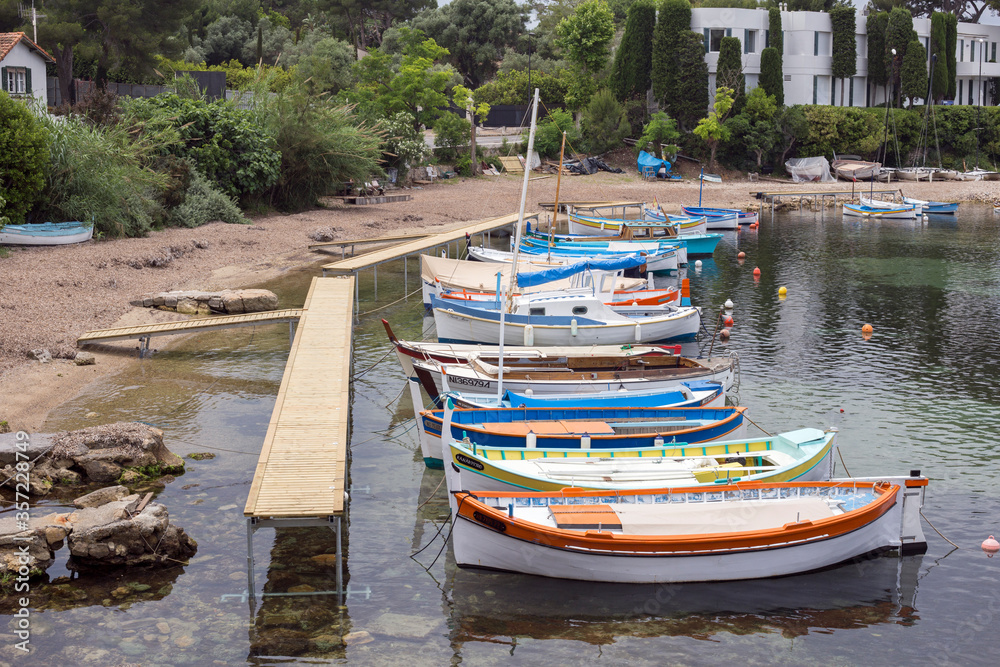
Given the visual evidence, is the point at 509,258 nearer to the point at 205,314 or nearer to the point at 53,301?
the point at 205,314

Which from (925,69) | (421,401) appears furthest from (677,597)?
(925,69)

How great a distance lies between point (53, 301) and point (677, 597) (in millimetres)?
23290

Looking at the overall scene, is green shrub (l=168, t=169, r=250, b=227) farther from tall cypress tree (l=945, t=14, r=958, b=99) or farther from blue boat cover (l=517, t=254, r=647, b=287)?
tall cypress tree (l=945, t=14, r=958, b=99)

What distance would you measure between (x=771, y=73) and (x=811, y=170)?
9.36m

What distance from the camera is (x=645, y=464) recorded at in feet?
53.6

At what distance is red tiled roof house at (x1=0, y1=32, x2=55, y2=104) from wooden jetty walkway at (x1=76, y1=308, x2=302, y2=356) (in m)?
28.2

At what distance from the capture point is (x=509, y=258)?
37750 mm

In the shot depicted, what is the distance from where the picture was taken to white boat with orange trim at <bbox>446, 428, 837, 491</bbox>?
1552 cm

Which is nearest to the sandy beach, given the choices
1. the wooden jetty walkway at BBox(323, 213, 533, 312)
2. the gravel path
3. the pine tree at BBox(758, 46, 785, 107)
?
the gravel path

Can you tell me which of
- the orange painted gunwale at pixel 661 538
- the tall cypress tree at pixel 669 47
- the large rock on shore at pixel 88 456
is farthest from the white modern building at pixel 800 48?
the orange painted gunwale at pixel 661 538

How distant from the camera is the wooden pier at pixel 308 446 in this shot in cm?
1327

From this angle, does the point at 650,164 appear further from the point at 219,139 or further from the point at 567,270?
the point at 567,270

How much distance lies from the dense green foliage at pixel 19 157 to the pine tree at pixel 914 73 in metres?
77.1

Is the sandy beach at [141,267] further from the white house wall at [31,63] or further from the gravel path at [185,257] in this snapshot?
the white house wall at [31,63]
